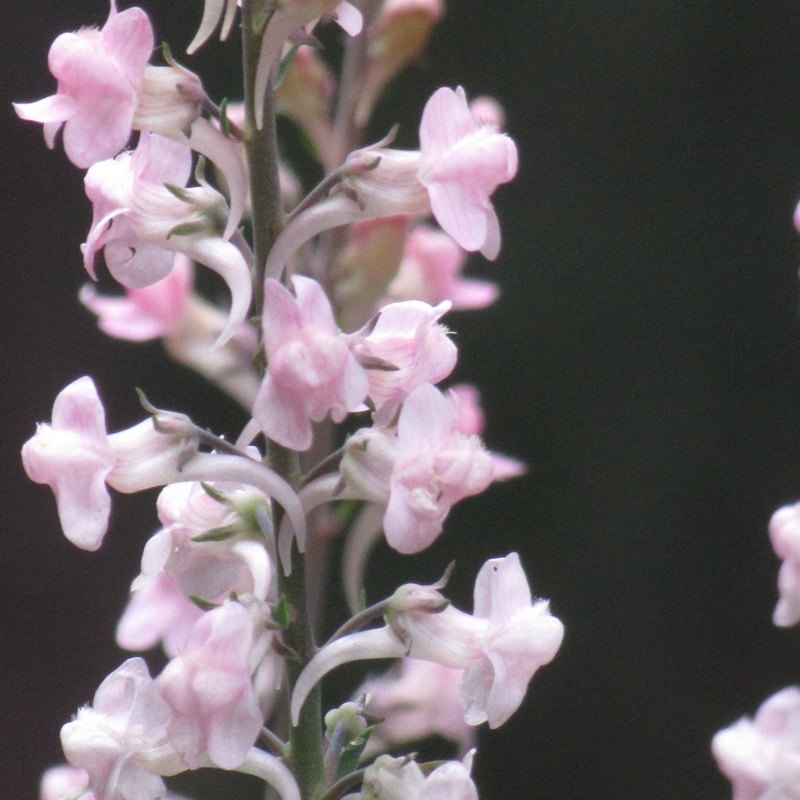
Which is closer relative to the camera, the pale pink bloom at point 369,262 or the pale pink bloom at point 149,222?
the pale pink bloom at point 149,222

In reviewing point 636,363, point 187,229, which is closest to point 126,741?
point 187,229

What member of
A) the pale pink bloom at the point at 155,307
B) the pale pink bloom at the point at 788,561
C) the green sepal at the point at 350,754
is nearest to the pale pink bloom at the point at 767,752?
the pale pink bloom at the point at 788,561

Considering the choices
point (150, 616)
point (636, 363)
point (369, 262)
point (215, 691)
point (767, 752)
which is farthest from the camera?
point (636, 363)

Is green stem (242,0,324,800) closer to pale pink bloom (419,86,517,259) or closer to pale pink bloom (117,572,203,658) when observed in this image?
pale pink bloom (419,86,517,259)

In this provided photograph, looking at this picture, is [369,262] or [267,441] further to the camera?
[369,262]

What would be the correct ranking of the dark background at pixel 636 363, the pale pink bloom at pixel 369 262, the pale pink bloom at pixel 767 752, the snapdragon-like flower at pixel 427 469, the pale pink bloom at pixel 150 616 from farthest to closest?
the dark background at pixel 636 363 → the pale pink bloom at pixel 369 262 → the pale pink bloom at pixel 150 616 → the pale pink bloom at pixel 767 752 → the snapdragon-like flower at pixel 427 469

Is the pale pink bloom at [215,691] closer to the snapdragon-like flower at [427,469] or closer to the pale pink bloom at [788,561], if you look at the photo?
the snapdragon-like flower at [427,469]

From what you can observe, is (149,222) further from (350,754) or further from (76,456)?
(350,754)
